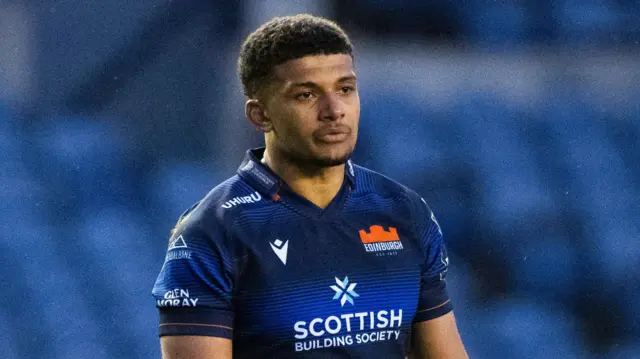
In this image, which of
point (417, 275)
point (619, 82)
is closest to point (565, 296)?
point (619, 82)

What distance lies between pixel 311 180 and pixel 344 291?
26cm

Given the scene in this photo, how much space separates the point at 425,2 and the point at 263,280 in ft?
15.0

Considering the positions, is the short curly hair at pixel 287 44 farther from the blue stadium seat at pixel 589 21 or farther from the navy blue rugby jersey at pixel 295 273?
the blue stadium seat at pixel 589 21

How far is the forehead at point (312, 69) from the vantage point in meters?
2.26

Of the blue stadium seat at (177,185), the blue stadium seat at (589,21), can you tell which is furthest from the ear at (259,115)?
the blue stadium seat at (589,21)

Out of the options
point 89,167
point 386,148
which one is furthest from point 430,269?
point 89,167

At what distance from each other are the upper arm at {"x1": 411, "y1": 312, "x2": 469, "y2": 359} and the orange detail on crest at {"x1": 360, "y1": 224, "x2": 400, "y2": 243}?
8.5 inches

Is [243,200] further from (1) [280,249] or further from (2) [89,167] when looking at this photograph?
(2) [89,167]

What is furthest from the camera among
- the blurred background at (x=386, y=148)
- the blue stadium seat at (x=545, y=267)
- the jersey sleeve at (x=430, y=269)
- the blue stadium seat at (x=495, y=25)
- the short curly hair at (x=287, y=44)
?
the blue stadium seat at (x=495, y=25)

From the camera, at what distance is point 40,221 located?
5.93 metres

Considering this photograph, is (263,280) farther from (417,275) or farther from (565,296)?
(565,296)

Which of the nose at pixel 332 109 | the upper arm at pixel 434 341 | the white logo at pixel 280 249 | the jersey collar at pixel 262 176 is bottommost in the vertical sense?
the upper arm at pixel 434 341

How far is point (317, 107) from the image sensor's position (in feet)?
7.39

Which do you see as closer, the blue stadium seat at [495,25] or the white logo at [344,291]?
the white logo at [344,291]
